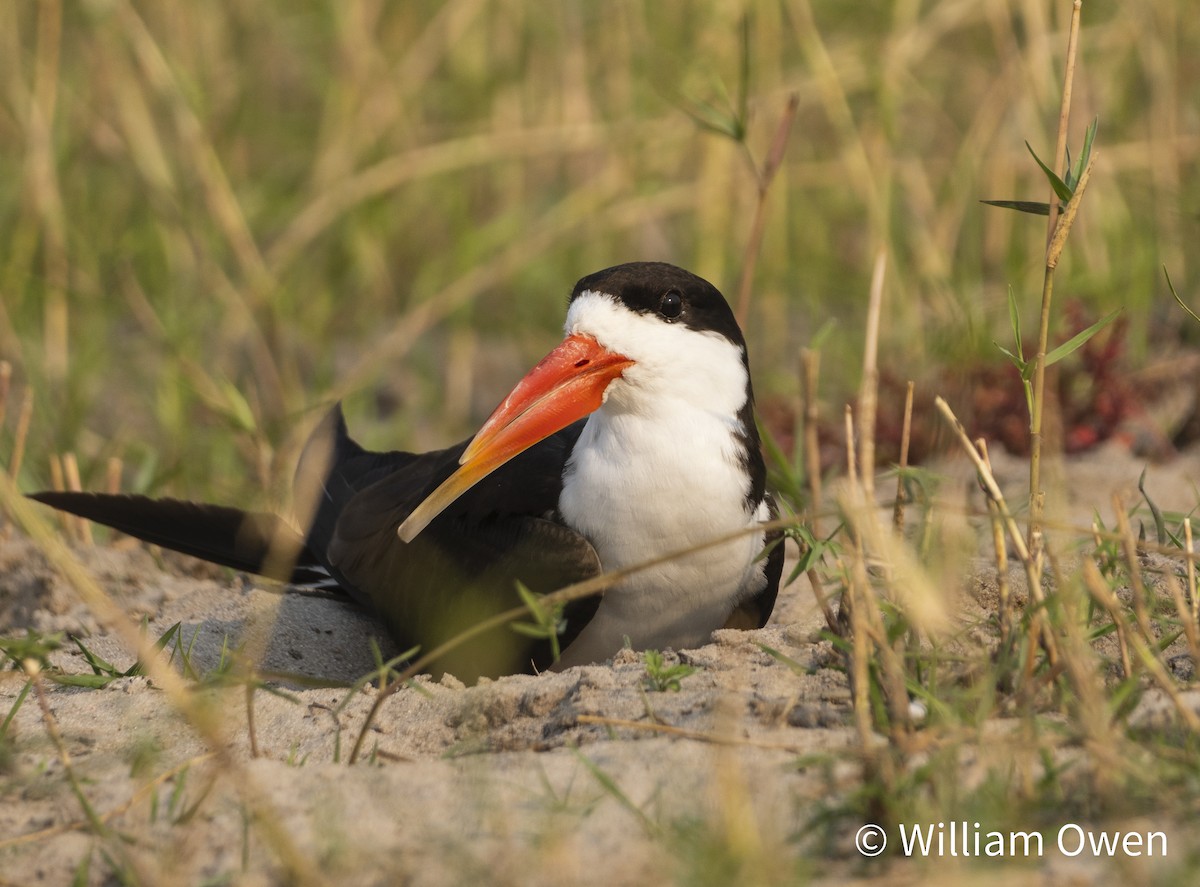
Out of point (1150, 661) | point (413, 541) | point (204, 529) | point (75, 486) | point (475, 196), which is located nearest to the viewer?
point (1150, 661)

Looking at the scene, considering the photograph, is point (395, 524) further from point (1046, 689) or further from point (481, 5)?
point (481, 5)

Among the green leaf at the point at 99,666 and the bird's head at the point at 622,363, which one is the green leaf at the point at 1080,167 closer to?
the bird's head at the point at 622,363

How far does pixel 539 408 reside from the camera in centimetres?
281

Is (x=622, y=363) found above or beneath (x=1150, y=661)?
above

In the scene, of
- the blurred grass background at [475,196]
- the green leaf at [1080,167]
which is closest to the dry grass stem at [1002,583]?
the green leaf at [1080,167]

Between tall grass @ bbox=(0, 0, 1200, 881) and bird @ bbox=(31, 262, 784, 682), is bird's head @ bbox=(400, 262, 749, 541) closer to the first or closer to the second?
bird @ bbox=(31, 262, 784, 682)

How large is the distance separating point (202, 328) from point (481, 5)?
1696mm

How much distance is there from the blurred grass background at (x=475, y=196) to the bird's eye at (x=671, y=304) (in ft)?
4.52

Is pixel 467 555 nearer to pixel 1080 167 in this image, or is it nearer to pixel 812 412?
pixel 812 412

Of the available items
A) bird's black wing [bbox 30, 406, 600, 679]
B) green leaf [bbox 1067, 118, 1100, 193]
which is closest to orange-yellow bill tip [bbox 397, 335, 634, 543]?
bird's black wing [bbox 30, 406, 600, 679]

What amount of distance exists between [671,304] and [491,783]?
1214mm

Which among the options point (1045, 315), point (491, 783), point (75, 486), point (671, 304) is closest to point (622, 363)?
point (671, 304)

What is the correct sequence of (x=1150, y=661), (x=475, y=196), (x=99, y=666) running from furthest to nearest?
1. (x=475, y=196)
2. (x=99, y=666)
3. (x=1150, y=661)

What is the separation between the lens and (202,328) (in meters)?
5.64
